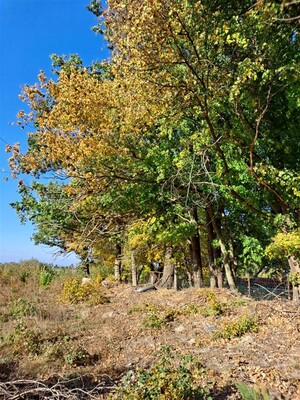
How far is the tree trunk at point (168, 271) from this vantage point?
14677 millimetres

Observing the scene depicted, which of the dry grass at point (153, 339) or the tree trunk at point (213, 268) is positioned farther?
the tree trunk at point (213, 268)

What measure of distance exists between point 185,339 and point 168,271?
767 centimetres

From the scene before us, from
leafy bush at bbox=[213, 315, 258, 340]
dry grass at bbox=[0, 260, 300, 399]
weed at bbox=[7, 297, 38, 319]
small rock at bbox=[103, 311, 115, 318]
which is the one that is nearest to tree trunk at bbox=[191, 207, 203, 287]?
dry grass at bbox=[0, 260, 300, 399]

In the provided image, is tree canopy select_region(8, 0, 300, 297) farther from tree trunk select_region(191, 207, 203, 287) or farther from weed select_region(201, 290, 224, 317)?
weed select_region(201, 290, 224, 317)

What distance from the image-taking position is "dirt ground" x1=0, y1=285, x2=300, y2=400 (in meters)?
5.39

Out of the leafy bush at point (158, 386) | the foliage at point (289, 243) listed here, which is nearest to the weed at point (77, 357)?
the leafy bush at point (158, 386)

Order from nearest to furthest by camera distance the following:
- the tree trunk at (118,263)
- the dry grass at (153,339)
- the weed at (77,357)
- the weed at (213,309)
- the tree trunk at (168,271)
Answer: the dry grass at (153,339), the weed at (77,357), the weed at (213,309), the tree trunk at (168,271), the tree trunk at (118,263)

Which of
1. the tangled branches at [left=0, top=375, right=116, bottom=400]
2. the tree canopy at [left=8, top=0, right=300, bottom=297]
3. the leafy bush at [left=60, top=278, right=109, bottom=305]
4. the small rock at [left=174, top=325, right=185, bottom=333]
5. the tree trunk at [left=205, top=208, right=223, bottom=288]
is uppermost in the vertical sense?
the tree canopy at [left=8, top=0, right=300, bottom=297]

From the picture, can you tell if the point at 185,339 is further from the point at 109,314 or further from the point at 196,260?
the point at 196,260

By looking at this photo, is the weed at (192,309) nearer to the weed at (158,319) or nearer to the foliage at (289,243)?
the weed at (158,319)

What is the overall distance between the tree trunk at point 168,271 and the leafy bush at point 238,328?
708cm

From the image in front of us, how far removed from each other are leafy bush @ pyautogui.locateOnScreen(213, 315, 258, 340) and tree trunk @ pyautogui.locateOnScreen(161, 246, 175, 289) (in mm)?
7081

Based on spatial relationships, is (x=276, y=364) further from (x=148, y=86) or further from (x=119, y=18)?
(x=119, y=18)

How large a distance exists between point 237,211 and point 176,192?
328cm
